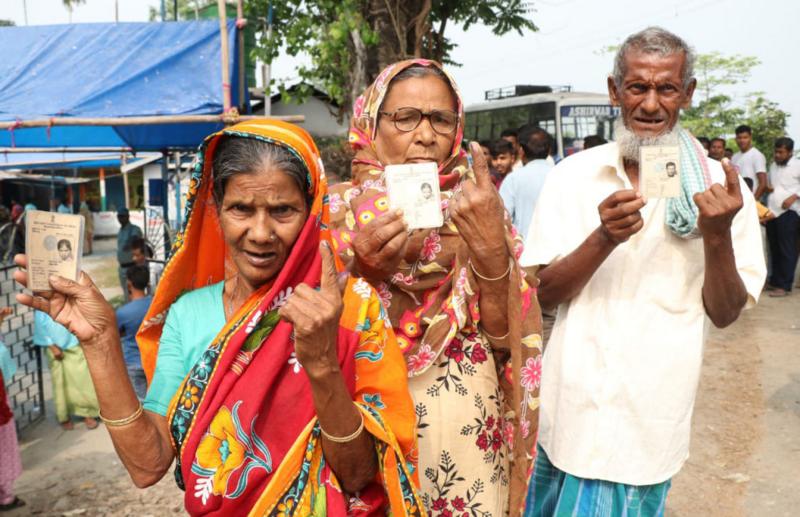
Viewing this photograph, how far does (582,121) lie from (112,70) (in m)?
14.1

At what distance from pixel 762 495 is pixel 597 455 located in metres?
2.86

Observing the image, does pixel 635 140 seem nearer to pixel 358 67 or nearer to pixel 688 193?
pixel 688 193

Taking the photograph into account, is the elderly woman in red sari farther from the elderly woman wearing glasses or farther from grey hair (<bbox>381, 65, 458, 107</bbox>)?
grey hair (<bbox>381, 65, 458, 107</bbox>)

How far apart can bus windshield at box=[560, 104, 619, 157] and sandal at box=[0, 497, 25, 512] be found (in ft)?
50.8

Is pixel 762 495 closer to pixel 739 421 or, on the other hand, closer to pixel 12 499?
pixel 739 421

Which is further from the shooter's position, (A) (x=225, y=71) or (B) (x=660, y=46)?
(A) (x=225, y=71)

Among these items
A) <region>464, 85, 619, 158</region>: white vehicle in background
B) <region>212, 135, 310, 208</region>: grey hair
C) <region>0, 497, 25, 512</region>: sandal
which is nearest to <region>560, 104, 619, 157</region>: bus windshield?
<region>464, 85, 619, 158</region>: white vehicle in background

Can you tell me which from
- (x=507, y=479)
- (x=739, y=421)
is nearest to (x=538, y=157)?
(x=739, y=421)

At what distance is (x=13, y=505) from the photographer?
457 centimetres

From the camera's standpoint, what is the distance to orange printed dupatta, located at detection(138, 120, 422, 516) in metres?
1.59

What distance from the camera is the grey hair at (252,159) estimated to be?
1.68m

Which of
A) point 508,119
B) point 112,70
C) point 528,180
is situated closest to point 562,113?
point 508,119

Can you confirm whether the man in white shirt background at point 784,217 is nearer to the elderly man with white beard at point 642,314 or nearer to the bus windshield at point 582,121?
the bus windshield at point 582,121

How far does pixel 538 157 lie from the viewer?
644 centimetres
